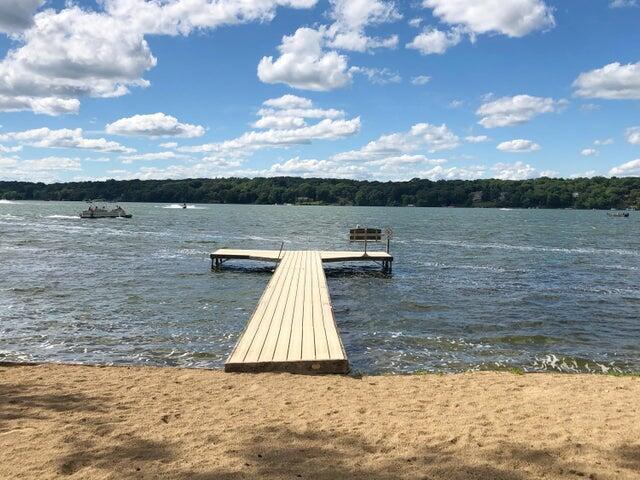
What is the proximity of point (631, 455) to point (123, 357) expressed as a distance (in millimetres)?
9391

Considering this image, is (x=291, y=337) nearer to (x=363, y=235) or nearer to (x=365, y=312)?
(x=365, y=312)

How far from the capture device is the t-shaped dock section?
30.8ft

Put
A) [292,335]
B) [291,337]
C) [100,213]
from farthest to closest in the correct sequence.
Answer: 1. [100,213]
2. [292,335]
3. [291,337]

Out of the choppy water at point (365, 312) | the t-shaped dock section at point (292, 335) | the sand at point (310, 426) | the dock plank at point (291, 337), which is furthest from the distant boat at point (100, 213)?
the sand at point (310, 426)

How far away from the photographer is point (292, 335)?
1102cm

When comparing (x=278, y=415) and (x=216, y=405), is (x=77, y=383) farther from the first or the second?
(x=278, y=415)

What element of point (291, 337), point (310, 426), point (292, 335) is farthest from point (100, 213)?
point (310, 426)

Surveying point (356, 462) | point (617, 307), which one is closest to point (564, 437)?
point (356, 462)

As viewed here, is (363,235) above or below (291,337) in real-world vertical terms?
above

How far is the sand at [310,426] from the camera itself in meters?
5.40

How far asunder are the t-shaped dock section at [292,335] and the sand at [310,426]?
0.32 m

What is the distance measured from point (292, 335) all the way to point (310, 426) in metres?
4.41

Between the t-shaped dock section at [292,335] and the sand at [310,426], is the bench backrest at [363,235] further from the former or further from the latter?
the sand at [310,426]

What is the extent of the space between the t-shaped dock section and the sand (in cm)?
32
